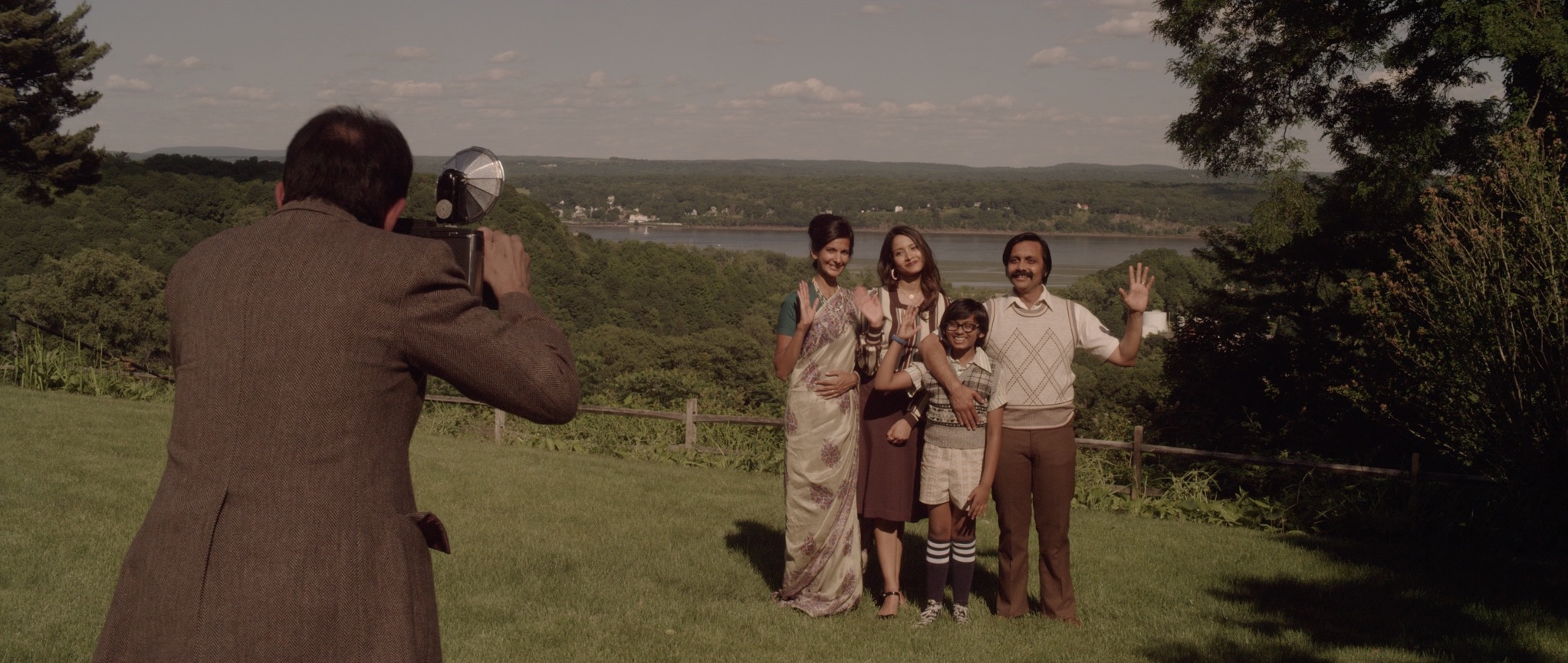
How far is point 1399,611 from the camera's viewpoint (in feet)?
22.6

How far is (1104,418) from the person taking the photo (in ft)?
77.6

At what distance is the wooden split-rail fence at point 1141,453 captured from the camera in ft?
32.5

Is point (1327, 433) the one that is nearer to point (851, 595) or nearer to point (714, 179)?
point (851, 595)

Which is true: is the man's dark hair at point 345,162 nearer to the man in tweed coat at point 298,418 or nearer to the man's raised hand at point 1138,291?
the man in tweed coat at point 298,418

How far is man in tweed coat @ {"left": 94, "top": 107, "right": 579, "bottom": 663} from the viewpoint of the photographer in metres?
1.93

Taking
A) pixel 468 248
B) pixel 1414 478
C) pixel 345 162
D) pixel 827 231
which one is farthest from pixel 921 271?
pixel 1414 478

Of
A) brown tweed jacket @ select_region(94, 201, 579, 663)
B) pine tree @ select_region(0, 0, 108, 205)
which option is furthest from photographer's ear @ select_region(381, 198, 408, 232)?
pine tree @ select_region(0, 0, 108, 205)

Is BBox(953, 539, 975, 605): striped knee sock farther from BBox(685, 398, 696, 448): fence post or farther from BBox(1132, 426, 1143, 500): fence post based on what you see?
→ BBox(685, 398, 696, 448): fence post

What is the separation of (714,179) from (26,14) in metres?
114

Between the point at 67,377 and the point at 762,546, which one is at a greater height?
the point at 762,546

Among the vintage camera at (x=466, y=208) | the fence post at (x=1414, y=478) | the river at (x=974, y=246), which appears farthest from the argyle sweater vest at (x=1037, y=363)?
the river at (x=974, y=246)

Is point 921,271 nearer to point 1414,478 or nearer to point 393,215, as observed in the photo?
point 393,215

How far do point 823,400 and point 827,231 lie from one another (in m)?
0.84

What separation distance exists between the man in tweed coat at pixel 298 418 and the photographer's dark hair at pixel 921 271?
4.02 meters
